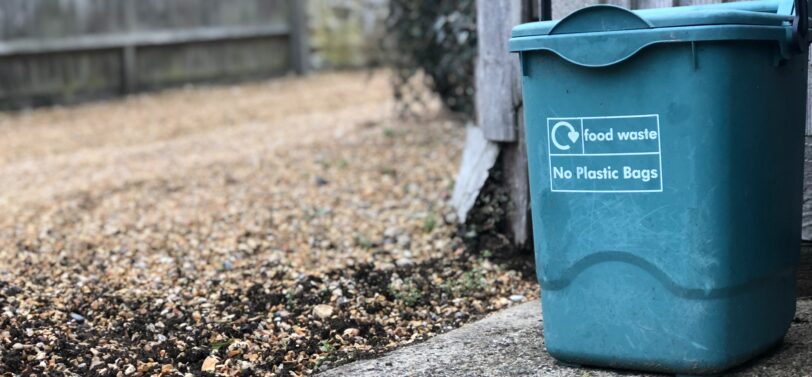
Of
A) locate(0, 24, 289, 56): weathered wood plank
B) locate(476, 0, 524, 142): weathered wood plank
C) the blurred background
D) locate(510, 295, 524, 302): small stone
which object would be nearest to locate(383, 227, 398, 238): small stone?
locate(476, 0, 524, 142): weathered wood plank

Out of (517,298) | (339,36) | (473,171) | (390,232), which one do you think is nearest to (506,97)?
(473,171)

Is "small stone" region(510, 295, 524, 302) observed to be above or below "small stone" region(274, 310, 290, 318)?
below

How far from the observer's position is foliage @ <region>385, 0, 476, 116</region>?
20.1 feet

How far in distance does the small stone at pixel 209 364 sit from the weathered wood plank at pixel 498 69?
5.64ft

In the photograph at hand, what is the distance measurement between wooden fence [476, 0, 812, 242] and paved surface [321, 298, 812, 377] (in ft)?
2.99

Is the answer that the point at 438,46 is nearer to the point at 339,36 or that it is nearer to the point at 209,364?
the point at 209,364

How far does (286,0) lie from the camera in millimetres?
13727

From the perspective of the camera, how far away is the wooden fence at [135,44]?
1118 cm

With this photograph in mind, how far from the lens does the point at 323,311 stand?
14.0 feet

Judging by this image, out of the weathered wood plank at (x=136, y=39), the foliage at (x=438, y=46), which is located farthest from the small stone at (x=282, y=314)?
the weathered wood plank at (x=136, y=39)

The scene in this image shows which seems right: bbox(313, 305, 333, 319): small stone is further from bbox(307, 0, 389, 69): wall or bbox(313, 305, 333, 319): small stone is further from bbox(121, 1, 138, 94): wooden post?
bbox(307, 0, 389, 69): wall

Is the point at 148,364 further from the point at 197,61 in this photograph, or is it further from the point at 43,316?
the point at 197,61

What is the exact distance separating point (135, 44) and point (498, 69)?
8.21m

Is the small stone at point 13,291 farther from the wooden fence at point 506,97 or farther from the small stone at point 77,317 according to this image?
the wooden fence at point 506,97
